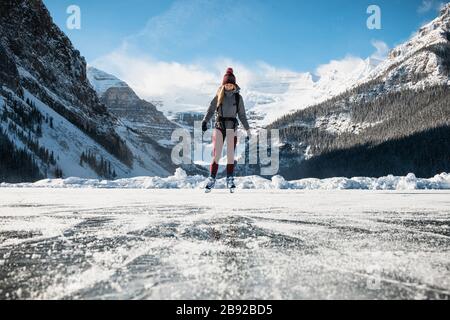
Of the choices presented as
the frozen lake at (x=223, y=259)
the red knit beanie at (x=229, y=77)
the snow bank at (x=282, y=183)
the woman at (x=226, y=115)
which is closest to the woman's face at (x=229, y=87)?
the woman at (x=226, y=115)

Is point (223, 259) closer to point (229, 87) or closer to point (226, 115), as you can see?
point (226, 115)

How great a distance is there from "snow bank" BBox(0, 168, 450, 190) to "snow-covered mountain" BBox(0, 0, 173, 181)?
238ft

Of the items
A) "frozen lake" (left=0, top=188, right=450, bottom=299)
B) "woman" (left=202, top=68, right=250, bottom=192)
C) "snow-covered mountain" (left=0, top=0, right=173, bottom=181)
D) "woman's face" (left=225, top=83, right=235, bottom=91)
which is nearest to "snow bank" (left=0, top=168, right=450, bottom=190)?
"woman" (left=202, top=68, right=250, bottom=192)

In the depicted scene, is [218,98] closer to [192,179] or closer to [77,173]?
[192,179]

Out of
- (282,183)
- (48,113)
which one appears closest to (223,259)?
(282,183)

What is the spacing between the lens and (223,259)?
2521 millimetres

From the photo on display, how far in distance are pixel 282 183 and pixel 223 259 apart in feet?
41.0

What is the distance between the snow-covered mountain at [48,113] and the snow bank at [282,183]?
238 feet

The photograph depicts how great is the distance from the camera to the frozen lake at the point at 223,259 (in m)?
1.85

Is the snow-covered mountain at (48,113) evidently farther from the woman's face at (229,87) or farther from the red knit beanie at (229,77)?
the woman's face at (229,87)

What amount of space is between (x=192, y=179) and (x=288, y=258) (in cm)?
1367

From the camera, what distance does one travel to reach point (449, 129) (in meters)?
138

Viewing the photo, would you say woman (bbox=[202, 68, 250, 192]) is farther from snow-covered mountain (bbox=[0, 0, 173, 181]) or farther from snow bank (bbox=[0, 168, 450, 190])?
snow-covered mountain (bbox=[0, 0, 173, 181])

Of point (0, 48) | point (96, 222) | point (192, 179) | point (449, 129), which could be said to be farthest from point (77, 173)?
point (449, 129)
